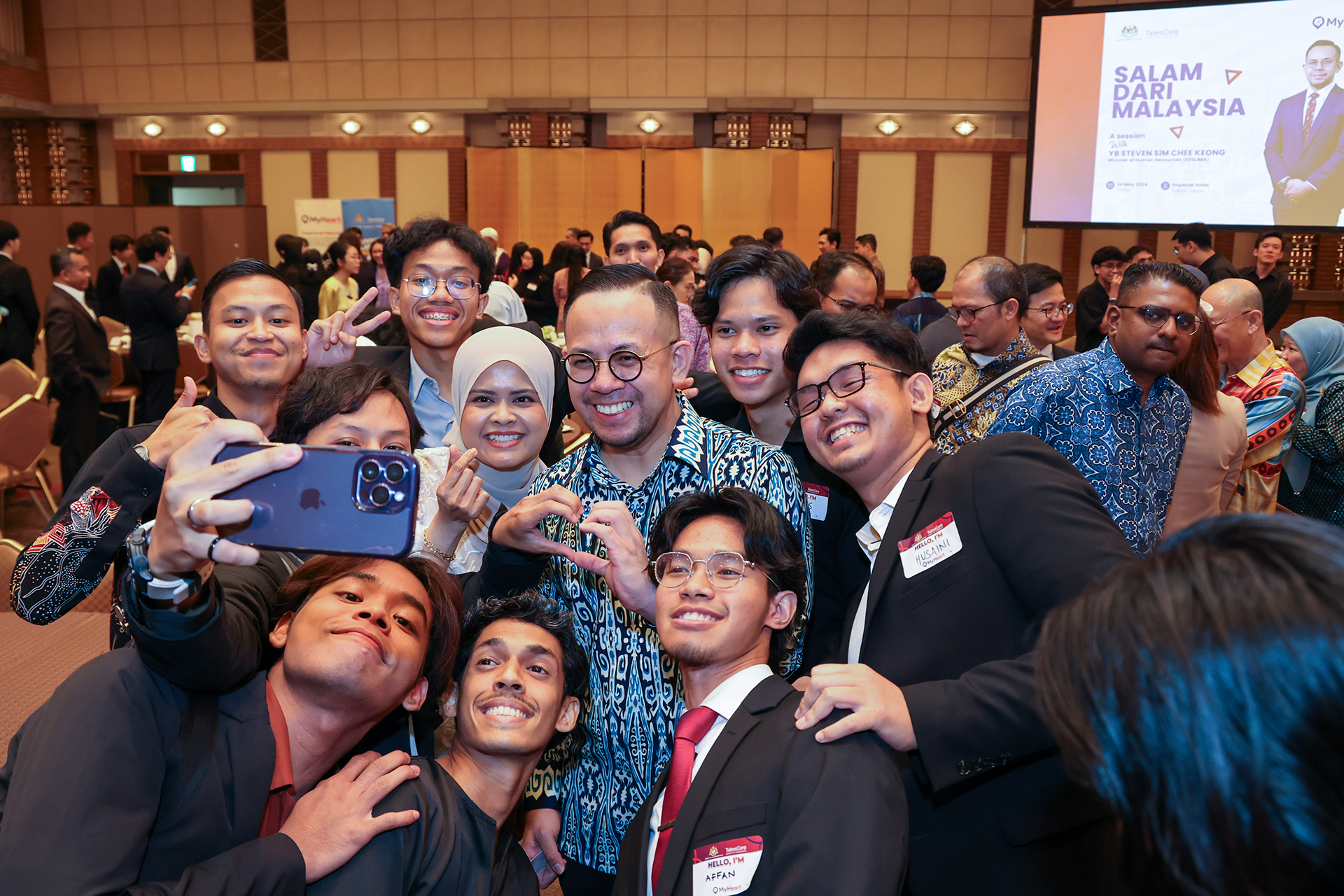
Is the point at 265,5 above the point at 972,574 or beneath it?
above

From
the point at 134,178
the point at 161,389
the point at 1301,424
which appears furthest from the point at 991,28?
the point at 134,178

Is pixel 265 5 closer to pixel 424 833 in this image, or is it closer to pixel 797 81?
pixel 797 81

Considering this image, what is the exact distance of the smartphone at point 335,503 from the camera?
1.13 m

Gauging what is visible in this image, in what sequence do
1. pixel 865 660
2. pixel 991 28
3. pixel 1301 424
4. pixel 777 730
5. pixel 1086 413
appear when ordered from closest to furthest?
pixel 777 730 → pixel 865 660 → pixel 1086 413 → pixel 1301 424 → pixel 991 28

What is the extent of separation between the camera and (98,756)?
1244 mm

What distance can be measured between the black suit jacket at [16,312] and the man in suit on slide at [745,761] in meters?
7.18

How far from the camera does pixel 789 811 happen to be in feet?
4.18

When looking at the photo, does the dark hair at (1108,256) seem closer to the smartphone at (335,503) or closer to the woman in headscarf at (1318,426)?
the woman in headscarf at (1318,426)

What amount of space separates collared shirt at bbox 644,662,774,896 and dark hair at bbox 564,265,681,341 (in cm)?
75

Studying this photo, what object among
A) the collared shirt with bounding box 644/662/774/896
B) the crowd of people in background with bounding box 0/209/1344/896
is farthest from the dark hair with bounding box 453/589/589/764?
the collared shirt with bounding box 644/662/774/896

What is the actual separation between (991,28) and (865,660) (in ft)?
45.6

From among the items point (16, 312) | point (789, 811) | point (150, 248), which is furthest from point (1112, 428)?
point (16, 312)

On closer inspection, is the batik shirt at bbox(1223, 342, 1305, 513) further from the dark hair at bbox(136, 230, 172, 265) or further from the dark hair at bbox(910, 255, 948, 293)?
the dark hair at bbox(136, 230, 172, 265)

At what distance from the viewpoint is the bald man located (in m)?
3.84
